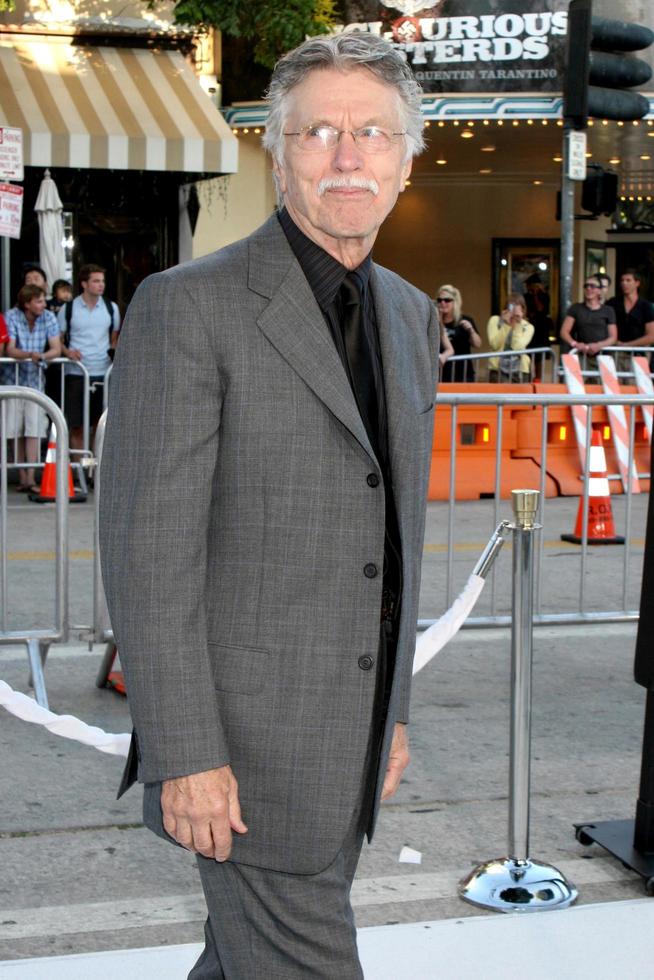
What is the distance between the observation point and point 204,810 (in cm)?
217

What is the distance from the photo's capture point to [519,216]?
84.4ft

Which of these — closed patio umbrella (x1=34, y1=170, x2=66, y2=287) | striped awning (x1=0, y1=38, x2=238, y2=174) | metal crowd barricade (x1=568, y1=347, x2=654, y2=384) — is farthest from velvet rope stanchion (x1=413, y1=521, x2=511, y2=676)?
striped awning (x1=0, y1=38, x2=238, y2=174)

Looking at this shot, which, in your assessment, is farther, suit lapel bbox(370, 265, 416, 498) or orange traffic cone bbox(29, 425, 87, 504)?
orange traffic cone bbox(29, 425, 87, 504)

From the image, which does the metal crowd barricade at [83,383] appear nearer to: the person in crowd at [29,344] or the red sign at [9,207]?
the person in crowd at [29,344]

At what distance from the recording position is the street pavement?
3.89 m

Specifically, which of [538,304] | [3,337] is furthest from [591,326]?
[538,304]

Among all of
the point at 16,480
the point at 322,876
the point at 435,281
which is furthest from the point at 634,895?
the point at 435,281

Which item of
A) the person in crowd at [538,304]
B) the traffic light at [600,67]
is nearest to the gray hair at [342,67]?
the traffic light at [600,67]

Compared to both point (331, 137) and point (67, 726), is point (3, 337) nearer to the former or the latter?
point (67, 726)

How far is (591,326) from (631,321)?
107 centimetres

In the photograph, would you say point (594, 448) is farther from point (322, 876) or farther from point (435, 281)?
point (435, 281)

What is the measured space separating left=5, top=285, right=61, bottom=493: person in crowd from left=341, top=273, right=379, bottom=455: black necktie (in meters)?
9.50

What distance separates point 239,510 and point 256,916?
0.67 metres

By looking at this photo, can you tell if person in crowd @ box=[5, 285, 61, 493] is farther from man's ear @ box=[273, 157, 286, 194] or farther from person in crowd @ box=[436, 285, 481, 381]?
man's ear @ box=[273, 157, 286, 194]
